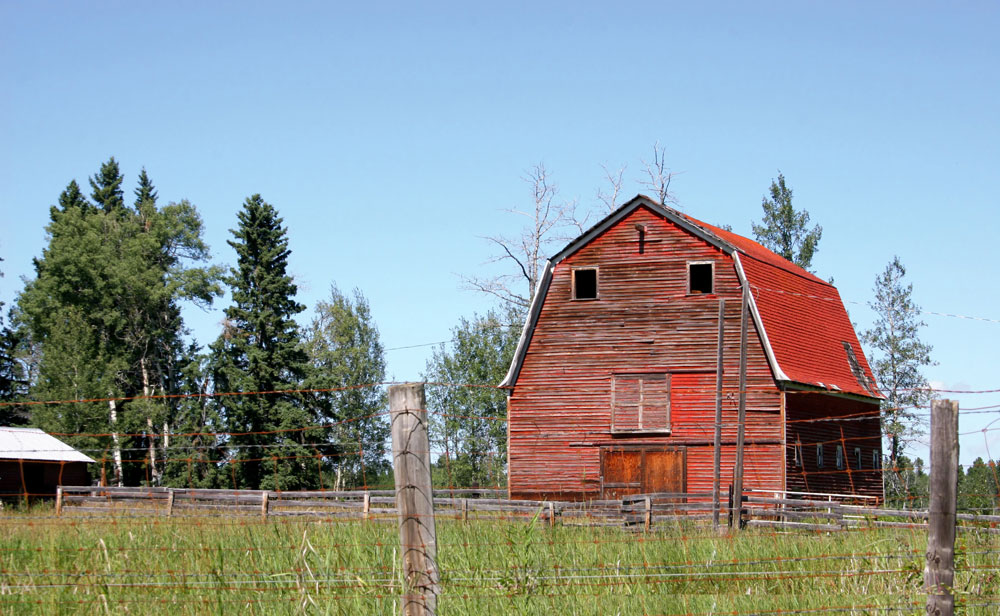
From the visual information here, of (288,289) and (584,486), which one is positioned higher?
(288,289)

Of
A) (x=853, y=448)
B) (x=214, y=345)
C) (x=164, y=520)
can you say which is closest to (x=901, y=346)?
(x=853, y=448)

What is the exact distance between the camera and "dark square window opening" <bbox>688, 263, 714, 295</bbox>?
27.2 m

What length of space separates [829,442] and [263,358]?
24.9m

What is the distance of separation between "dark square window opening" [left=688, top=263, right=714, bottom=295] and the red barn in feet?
0.11

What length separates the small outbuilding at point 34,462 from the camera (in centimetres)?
3894

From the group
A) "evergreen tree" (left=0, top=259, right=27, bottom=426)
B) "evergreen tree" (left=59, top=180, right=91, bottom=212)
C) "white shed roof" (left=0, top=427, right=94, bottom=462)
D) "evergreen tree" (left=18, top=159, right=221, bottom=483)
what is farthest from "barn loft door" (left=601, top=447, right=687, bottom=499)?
"evergreen tree" (left=59, top=180, right=91, bottom=212)

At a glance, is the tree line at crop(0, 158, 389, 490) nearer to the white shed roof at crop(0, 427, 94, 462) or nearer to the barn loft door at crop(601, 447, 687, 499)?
the white shed roof at crop(0, 427, 94, 462)

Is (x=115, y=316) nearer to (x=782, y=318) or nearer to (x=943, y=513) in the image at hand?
(x=782, y=318)

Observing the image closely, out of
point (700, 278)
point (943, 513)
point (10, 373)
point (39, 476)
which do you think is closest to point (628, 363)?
point (700, 278)

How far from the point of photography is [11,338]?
54906mm

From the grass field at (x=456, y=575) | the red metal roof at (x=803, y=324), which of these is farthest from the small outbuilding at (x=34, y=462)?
the grass field at (x=456, y=575)

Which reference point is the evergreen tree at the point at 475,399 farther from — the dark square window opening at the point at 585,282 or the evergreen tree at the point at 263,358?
the dark square window opening at the point at 585,282

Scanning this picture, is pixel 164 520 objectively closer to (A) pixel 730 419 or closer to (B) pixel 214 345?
(A) pixel 730 419

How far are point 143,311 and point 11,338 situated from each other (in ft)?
31.1
